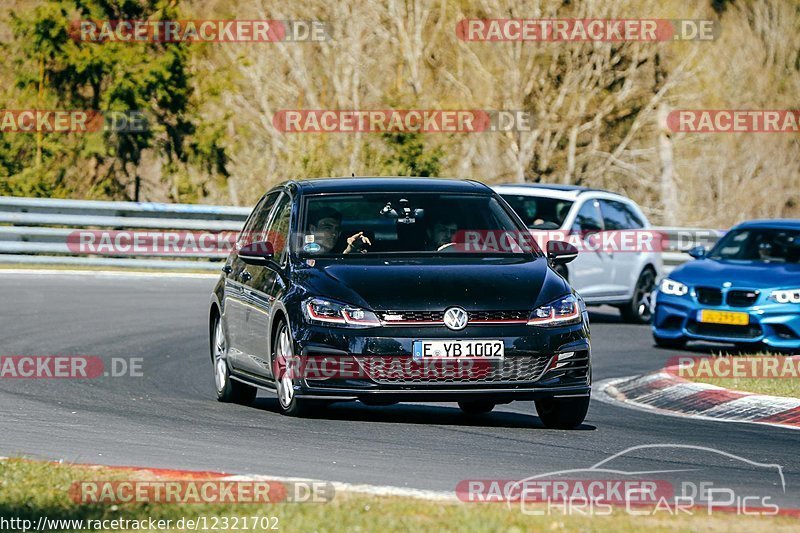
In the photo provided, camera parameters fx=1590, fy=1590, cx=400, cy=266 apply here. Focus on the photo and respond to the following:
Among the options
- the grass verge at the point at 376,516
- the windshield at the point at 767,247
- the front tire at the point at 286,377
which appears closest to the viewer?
the grass verge at the point at 376,516

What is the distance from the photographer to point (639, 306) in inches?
881

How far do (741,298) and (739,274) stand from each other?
38 centimetres

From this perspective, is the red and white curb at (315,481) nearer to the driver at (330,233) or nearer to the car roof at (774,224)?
the driver at (330,233)

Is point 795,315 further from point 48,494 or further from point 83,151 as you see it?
point 83,151

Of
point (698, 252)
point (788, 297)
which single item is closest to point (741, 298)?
point (788, 297)

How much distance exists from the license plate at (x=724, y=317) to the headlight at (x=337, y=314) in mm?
8326

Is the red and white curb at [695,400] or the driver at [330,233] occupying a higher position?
the driver at [330,233]

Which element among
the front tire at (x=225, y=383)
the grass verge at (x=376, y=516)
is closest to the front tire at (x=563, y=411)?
the front tire at (x=225, y=383)

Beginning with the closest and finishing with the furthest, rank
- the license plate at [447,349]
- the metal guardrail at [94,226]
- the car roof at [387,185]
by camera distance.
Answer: the license plate at [447,349] → the car roof at [387,185] → the metal guardrail at [94,226]

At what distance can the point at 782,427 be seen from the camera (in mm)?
11414

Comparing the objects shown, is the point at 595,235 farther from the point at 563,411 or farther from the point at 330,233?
the point at 563,411

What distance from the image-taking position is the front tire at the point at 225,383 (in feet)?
39.1

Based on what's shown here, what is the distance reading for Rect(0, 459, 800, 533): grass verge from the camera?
20.9 feet

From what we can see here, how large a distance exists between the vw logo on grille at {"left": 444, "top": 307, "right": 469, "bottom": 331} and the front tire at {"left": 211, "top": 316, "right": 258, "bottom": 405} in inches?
105
